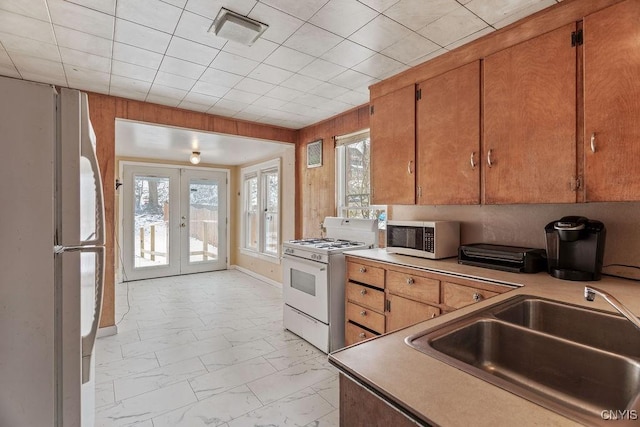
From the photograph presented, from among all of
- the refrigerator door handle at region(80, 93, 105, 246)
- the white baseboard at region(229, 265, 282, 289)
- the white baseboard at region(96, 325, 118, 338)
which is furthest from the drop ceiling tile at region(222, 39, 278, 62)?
the white baseboard at region(229, 265, 282, 289)

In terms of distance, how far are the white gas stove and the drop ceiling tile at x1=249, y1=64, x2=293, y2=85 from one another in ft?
5.12

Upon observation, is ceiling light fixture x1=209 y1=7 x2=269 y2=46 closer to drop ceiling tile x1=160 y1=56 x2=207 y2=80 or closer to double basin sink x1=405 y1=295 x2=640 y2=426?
drop ceiling tile x1=160 y1=56 x2=207 y2=80

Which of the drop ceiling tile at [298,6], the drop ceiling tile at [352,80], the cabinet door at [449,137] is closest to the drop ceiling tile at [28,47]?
the drop ceiling tile at [298,6]

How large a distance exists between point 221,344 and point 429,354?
8.64 ft

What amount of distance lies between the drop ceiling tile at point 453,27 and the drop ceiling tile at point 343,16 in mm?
424

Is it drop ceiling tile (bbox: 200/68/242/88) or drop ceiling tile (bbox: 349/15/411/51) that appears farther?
drop ceiling tile (bbox: 200/68/242/88)

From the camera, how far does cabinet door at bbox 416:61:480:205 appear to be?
2.14 m

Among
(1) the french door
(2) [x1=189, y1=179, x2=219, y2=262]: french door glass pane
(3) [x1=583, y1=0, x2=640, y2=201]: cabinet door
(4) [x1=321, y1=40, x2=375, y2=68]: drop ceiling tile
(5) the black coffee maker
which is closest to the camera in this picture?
(3) [x1=583, y1=0, x2=640, y2=201]: cabinet door

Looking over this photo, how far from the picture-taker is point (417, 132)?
8.21 ft

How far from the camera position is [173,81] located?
9.49ft

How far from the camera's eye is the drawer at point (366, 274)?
2430 millimetres

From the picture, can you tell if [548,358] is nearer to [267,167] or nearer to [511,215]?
[511,215]

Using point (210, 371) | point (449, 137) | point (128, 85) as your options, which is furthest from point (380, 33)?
point (210, 371)

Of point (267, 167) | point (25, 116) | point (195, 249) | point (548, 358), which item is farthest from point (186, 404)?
point (195, 249)
